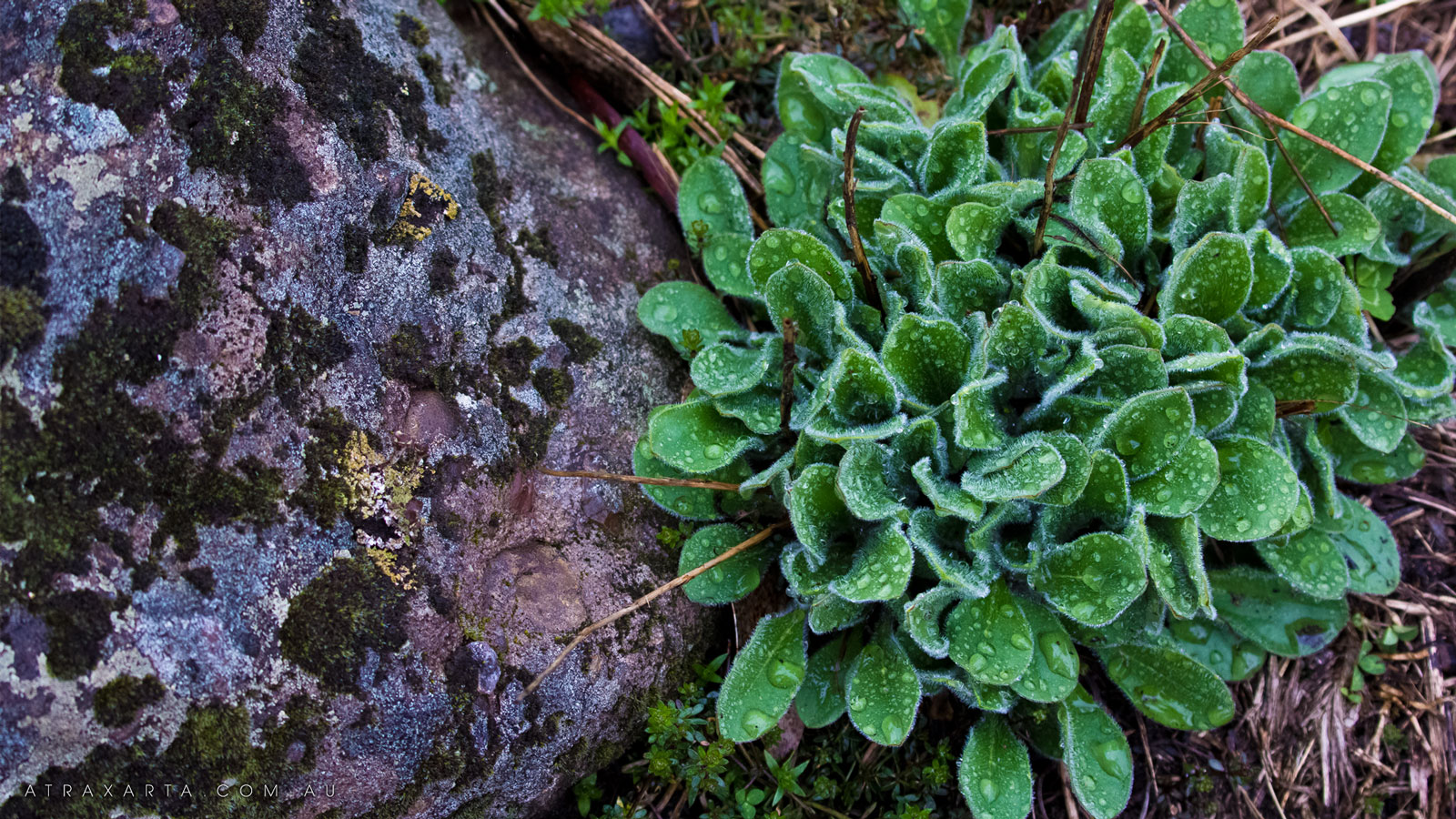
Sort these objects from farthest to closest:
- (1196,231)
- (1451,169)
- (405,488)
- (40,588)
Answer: (1451,169) → (1196,231) → (405,488) → (40,588)

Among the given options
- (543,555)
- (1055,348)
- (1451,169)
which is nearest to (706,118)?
(1055,348)

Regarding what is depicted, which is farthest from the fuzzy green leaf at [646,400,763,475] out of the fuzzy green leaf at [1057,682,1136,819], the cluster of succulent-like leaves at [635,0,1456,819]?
the fuzzy green leaf at [1057,682,1136,819]

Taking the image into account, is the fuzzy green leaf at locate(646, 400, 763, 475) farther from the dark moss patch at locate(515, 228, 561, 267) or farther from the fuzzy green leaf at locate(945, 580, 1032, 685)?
the fuzzy green leaf at locate(945, 580, 1032, 685)

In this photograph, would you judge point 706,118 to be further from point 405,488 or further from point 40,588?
point 40,588

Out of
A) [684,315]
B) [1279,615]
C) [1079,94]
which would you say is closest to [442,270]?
[684,315]

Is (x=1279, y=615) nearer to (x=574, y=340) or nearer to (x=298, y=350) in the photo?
(x=574, y=340)

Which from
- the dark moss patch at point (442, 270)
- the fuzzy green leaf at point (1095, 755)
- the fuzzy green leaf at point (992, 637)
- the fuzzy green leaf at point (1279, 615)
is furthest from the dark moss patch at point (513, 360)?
the fuzzy green leaf at point (1279, 615)
